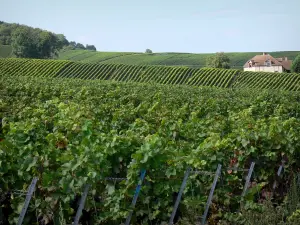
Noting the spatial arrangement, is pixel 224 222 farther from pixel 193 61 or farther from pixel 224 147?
pixel 193 61

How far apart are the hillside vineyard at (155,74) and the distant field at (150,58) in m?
38.4

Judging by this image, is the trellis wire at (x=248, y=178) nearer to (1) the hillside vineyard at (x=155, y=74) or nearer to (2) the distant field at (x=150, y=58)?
(1) the hillside vineyard at (x=155, y=74)

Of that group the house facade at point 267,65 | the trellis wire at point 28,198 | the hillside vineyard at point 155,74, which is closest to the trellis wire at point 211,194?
the trellis wire at point 28,198

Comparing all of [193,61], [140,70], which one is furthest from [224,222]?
[193,61]

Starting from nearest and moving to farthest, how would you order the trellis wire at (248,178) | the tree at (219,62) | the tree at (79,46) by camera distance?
1. the trellis wire at (248,178)
2. the tree at (219,62)
3. the tree at (79,46)

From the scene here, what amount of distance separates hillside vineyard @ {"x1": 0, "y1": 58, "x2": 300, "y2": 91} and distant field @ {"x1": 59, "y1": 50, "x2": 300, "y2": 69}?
38.4m

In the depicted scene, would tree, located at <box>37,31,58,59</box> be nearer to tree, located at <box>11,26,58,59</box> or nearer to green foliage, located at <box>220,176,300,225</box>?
tree, located at <box>11,26,58,59</box>

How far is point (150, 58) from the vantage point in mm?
109500

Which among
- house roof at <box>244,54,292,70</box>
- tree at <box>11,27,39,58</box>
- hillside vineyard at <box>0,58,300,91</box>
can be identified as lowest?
hillside vineyard at <box>0,58,300,91</box>

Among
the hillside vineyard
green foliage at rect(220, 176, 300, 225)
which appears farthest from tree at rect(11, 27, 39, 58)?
green foliage at rect(220, 176, 300, 225)

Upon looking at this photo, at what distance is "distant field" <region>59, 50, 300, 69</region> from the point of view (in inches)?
4136

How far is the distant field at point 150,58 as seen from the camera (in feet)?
345

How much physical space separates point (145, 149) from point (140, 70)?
5823cm

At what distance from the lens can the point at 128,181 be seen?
520cm
